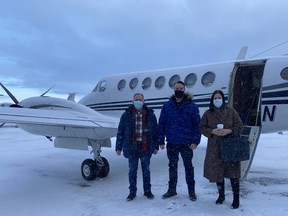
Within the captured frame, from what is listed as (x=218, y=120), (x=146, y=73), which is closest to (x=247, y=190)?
(x=218, y=120)

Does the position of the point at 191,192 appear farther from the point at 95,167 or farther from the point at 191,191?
the point at 95,167

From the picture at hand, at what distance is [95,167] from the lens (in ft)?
28.4

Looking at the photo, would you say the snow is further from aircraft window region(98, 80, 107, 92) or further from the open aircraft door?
aircraft window region(98, 80, 107, 92)

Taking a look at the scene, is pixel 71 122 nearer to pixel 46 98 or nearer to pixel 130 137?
pixel 130 137

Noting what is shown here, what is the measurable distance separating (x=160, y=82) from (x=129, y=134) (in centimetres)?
506

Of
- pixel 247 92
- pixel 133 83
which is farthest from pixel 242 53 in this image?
pixel 133 83

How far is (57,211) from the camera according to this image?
19.4 feet

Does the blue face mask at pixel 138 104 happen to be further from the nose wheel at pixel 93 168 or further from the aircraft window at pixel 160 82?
the aircraft window at pixel 160 82

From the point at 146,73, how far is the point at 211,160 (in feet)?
21.7

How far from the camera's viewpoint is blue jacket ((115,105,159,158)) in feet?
21.1

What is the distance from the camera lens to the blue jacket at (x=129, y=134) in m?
6.43

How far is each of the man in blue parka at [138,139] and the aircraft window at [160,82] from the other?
4630 millimetres

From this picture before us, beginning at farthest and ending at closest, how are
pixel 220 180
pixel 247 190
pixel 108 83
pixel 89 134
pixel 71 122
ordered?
1. pixel 108 83
2. pixel 89 134
3. pixel 71 122
4. pixel 247 190
5. pixel 220 180

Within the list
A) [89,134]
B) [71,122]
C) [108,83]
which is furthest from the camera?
[108,83]
